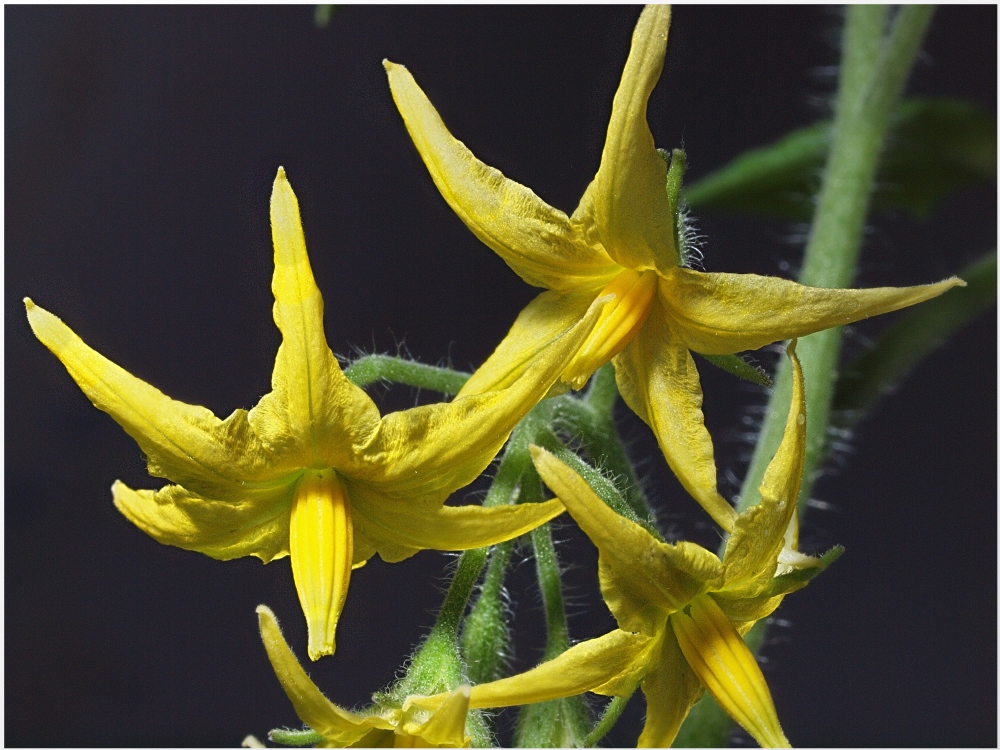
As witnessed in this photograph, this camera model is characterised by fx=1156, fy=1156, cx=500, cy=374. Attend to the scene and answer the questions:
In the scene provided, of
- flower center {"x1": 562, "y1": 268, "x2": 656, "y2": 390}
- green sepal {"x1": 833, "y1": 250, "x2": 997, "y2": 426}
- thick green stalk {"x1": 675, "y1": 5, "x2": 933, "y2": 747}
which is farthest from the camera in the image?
green sepal {"x1": 833, "y1": 250, "x2": 997, "y2": 426}

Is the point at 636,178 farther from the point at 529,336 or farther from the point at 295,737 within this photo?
the point at 295,737

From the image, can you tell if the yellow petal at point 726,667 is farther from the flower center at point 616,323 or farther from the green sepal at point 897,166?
the green sepal at point 897,166

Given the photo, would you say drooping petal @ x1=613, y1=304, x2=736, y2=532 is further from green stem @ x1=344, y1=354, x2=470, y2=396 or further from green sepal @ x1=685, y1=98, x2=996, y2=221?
green sepal @ x1=685, y1=98, x2=996, y2=221

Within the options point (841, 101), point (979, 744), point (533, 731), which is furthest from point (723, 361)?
point (979, 744)

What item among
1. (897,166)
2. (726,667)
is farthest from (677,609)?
(897,166)

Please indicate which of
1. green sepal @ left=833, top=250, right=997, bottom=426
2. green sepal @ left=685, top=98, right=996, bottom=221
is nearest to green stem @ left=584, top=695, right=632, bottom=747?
green sepal @ left=833, top=250, right=997, bottom=426

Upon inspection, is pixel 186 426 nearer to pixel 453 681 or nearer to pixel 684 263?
pixel 453 681

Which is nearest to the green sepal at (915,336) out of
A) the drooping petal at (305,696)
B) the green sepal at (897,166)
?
the green sepal at (897,166)
